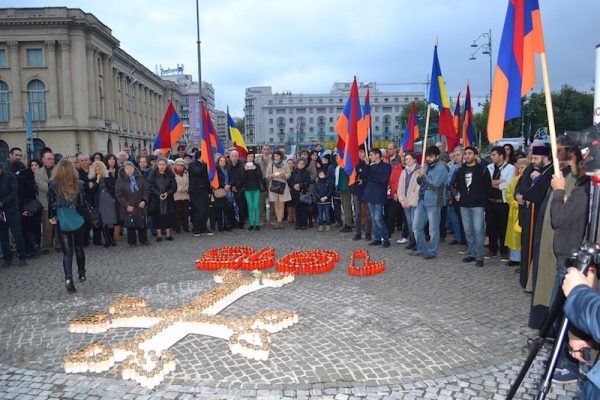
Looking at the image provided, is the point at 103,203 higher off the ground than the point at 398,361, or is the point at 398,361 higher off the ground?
the point at 103,203

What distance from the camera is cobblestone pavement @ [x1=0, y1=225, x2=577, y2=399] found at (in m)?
4.50

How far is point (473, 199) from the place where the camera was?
29.3 feet

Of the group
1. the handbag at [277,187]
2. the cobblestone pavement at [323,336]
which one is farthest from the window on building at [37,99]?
the cobblestone pavement at [323,336]

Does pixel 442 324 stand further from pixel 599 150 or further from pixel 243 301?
pixel 599 150

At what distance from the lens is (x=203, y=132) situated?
1292 centimetres

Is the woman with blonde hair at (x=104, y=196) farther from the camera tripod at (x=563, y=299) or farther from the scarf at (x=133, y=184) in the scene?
the camera tripod at (x=563, y=299)

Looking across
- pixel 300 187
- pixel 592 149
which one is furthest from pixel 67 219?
pixel 592 149

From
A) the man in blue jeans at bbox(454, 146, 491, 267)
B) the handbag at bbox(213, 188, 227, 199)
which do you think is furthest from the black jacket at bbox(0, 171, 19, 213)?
the man in blue jeans at bbox(454, 146, 491, 267)

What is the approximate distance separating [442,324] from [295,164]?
8722mm

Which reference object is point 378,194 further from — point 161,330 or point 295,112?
point 295,112

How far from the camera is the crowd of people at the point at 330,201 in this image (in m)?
5.77

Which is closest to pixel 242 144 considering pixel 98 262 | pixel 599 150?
pixel 98 262

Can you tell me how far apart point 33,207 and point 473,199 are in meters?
8.88

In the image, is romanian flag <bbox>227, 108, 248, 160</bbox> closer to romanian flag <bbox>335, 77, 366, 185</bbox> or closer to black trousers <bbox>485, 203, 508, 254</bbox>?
romanian flag <bbox>335, 77, 366, 185</bbox>
